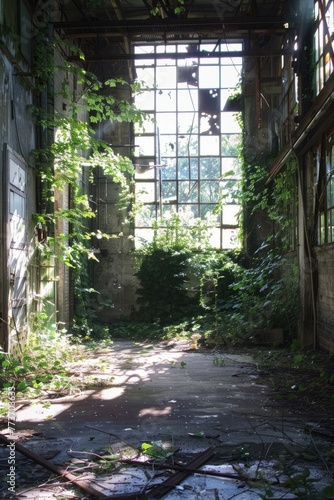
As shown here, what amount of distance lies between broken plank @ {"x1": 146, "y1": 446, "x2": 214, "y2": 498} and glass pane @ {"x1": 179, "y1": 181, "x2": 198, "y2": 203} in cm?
1198

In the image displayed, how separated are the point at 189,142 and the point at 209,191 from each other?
157 centimetres

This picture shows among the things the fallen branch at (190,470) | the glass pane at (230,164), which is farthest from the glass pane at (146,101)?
the fallen branch at (190,470)

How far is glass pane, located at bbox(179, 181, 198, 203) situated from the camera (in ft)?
51.6

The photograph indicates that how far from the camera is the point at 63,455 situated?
13.4ft

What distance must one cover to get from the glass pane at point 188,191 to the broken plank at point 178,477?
12.0 metres

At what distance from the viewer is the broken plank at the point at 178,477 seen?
331 cm

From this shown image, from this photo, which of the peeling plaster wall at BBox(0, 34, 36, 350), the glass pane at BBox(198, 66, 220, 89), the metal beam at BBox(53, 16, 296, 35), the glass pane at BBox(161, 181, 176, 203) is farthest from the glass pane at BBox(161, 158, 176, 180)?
the peeling plaster wall at BBox(0, 34, 36, 350)

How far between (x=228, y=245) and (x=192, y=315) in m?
2.41

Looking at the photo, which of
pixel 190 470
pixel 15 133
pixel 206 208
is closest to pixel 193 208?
pixel 206 208

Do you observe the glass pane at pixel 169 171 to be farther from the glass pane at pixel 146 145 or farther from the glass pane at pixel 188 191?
the glass pane at pixel 146 145

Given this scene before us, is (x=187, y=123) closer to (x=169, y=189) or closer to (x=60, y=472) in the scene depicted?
(x=169, y=189)

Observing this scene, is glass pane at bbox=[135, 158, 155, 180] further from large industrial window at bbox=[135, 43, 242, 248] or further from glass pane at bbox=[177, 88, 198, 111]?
glass pane at bbox=[177, 88, 198, 111]

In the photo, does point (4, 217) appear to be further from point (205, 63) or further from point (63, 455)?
point (205, 63)

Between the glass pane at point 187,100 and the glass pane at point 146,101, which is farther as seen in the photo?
the glass pane at point 146,101
